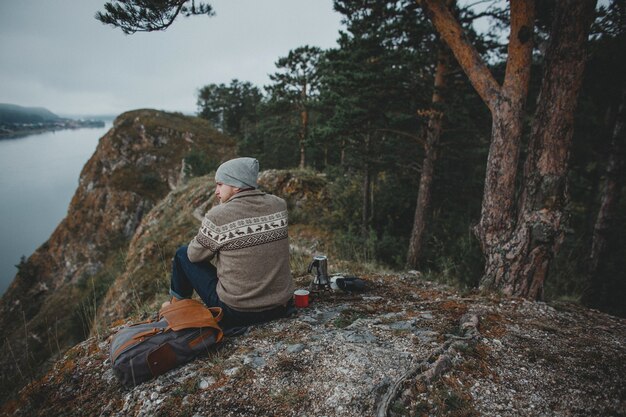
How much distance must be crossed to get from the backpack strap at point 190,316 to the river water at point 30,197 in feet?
207

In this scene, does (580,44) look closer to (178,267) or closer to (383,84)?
(383,84)

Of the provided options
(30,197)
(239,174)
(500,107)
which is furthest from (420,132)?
(30,197)

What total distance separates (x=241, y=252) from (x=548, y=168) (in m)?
3.76

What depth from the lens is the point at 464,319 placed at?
10.2 ft

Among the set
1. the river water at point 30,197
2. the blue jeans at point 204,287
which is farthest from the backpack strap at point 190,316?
the river water at point 30,197

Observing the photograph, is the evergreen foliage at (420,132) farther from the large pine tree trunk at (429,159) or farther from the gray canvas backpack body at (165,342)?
the gray canvas backpack body at (165,342)

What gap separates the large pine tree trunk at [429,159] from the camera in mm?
7023

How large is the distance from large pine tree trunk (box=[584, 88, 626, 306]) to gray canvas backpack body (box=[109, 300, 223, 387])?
7822mm

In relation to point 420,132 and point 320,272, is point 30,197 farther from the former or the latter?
point 320,272

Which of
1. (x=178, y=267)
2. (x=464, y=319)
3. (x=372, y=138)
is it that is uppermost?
(x=372, y=138)

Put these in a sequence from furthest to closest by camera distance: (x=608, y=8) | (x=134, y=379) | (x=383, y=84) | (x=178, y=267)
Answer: (x=383, y=84), (x=608, y=8), (x=178, y=267), (x=134, y=379)

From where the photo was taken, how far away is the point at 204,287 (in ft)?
9.66

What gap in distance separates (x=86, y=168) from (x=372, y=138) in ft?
165

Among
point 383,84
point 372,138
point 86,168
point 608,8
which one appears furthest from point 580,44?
point 86,168
